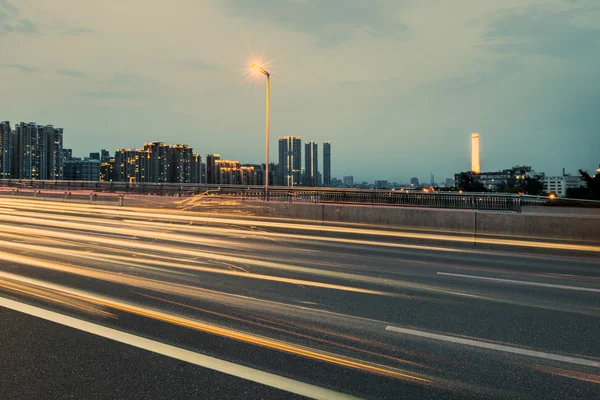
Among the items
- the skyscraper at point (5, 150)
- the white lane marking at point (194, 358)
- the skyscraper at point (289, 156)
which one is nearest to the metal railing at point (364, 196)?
the white lane marking at point (194, 358)

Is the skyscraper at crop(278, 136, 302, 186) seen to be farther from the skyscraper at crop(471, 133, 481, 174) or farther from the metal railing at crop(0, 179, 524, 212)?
the metal railing at crop(0, 179, 524, 212)

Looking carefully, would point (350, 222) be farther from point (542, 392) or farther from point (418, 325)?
point (542, 392)

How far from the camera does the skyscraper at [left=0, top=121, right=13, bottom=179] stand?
178500 mm

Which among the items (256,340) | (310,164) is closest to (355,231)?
(256,340)

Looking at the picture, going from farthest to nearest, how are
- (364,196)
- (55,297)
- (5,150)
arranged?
(5,150), (364,196), (55,297)

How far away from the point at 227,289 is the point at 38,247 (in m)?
8.00

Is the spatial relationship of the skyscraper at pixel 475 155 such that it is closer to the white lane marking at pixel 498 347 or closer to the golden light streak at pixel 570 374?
the white lane marking at pixel 498 347

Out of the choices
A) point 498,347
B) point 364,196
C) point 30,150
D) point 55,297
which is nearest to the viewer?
point 498,347

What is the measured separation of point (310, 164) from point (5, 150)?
14390 cm

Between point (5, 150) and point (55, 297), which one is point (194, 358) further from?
point (5, 150)

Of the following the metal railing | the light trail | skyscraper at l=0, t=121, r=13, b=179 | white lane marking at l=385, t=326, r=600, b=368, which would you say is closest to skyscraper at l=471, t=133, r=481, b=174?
the metal railing

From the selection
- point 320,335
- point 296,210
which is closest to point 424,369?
point 320,335

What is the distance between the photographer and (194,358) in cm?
425

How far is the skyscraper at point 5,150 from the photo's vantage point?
586ft
